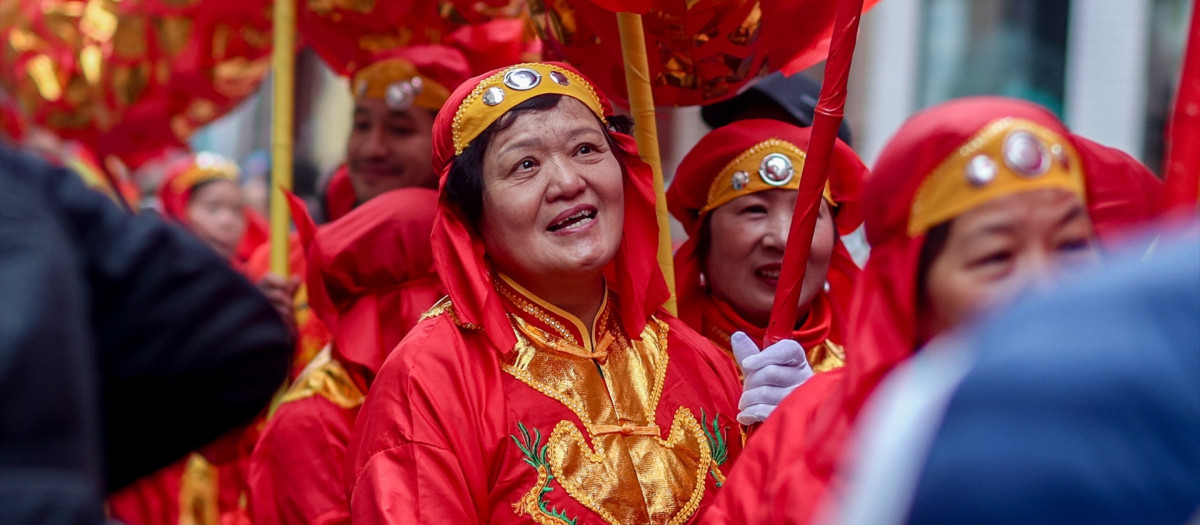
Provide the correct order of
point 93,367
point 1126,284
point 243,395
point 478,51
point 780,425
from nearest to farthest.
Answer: point 1126,284 → point 93,367 → point 243,395 → point 780,425 → point 478,51

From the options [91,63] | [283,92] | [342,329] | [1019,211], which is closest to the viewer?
[1019,211]

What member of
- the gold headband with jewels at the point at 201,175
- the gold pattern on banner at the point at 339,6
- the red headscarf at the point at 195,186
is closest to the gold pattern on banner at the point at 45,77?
the red headscarf at the point at 195,186

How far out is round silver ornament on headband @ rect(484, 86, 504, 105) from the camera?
289cm

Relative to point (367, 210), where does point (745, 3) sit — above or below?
above

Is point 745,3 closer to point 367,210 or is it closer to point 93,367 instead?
point 367,210

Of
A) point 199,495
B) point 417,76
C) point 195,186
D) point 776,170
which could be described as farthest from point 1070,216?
point 195,186

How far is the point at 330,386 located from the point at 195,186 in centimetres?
389

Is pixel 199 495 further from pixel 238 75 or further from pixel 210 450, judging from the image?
pixel 238 75

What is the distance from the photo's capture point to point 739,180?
3.55 metres

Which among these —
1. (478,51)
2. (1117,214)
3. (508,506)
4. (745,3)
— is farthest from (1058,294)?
(478,51)

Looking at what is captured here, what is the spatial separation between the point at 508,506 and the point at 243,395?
939 mm

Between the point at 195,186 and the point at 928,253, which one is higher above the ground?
the point at 928,253

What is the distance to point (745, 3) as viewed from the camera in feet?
10.2

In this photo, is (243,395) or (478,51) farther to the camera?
(478,51)
